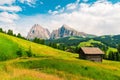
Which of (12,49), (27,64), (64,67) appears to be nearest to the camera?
(64,67)

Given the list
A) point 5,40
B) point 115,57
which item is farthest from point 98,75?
point 115,57

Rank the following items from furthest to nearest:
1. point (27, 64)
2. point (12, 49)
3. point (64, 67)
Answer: point (12, 49) < point (27, 64) < point (64, 67)

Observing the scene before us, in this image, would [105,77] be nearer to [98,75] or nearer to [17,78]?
[98,75]

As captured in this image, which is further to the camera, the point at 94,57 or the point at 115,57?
the point at 115,57

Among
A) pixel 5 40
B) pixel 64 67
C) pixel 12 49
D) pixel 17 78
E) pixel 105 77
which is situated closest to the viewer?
pixel 17 78

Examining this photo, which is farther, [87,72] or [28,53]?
[28,53]

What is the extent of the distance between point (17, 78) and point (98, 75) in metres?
23.5

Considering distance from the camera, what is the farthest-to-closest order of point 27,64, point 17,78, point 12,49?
point 12,49 → point 27,64 → point 17,78

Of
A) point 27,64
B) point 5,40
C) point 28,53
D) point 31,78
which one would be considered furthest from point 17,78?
point 5,40

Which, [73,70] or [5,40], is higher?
[5,40]

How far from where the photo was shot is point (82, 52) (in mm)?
104062

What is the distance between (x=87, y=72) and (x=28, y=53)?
213ft

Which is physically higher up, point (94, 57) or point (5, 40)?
point (5, 40)

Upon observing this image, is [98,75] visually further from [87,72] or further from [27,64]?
[27,64]
